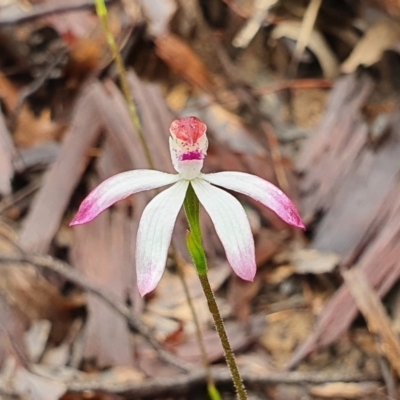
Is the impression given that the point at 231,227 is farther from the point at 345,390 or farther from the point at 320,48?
the point at 320,48

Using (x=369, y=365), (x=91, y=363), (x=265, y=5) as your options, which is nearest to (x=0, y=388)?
(x=91, y=363)

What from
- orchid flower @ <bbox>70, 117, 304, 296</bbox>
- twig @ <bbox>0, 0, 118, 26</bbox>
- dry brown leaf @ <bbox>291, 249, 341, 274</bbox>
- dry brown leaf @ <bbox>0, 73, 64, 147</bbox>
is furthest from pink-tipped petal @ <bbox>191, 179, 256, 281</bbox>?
twig @ <bbox>0, 0, 118, 26</bbox>

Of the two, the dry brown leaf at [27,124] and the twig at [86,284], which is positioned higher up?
the dry brown leaf at [27,124]

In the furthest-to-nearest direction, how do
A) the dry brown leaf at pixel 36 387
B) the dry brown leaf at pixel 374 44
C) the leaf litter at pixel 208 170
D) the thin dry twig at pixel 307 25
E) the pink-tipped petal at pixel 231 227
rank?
the thin dry twig at pixel 307 25, the dry brown leaf at pixel 374 44, the leaf litter at pixel 208 170, the dry brown leaf at pixel 36 387, the pink-tipped petal at pixel 231 227

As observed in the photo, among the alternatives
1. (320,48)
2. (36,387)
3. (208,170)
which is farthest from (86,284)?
(320,48)

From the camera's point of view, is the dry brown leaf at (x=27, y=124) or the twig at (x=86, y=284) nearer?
the twig at (x=86, y=284)

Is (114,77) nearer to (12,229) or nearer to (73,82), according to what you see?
(73,82)

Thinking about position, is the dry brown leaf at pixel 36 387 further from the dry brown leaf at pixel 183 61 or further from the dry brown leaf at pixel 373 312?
the dry brown leaf at pixel 183 61

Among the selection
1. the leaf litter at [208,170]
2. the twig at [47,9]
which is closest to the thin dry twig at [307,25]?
the leaf litter at [208,170]

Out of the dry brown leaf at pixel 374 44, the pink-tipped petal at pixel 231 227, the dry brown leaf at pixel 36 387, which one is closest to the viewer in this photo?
the pink-tipped petal at pixel 231 227
